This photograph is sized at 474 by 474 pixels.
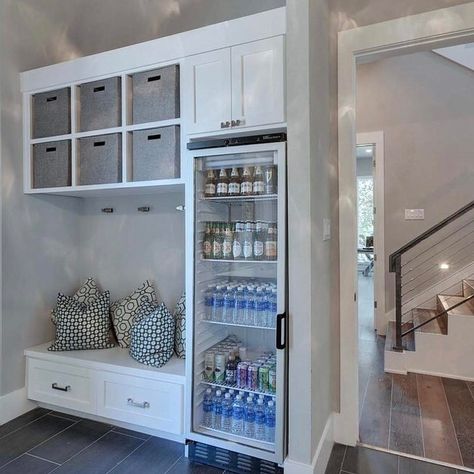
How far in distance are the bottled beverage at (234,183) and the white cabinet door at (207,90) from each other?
268mm

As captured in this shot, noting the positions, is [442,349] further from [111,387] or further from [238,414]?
[111,387]

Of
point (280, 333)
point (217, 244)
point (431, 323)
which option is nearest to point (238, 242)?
point (217, 244)

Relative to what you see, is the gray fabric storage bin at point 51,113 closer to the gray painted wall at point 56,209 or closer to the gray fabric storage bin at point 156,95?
the gray painted wall at point 56,209

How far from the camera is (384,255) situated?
4.49 metres

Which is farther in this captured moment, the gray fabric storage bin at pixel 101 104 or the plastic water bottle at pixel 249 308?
the gray fabric storage bin at pixel 101 104

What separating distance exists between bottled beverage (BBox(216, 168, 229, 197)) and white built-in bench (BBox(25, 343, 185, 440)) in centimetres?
112

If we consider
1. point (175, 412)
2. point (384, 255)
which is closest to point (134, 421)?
point (175, 412)

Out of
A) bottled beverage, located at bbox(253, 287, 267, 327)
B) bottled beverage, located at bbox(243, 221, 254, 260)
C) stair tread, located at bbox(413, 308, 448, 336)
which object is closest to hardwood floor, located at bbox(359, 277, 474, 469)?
stair tread, located at bbox(413, 308, 448, 336)

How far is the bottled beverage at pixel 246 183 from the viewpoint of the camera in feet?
6.88

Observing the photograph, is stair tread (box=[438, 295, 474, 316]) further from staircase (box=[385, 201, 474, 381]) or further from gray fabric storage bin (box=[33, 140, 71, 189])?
gray fabric storage bin (box=[33, 140, 71, 189])

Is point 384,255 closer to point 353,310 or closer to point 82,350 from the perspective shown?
point 353,310

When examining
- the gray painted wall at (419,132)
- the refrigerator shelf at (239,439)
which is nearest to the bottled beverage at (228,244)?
the refrigerator shelf at (239,439)

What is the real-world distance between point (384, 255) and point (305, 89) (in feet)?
10.6

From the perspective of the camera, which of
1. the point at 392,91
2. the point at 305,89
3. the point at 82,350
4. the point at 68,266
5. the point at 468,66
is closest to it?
the point at 305,89
